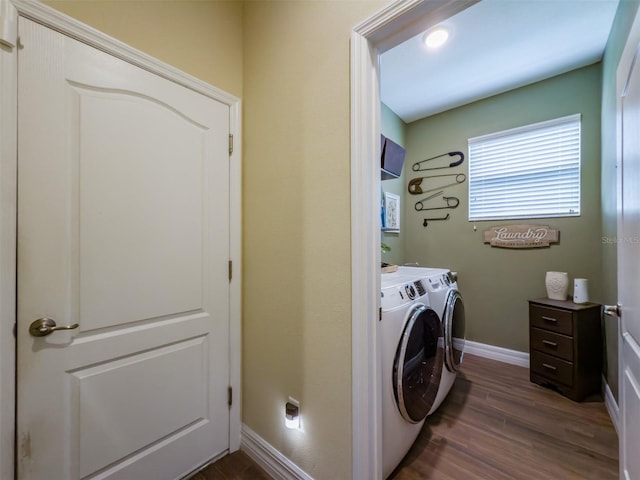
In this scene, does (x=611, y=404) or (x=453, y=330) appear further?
(x=453, y=330)

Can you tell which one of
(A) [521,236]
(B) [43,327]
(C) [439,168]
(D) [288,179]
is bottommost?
(B) [43,327]

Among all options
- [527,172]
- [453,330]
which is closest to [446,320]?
[453,330]

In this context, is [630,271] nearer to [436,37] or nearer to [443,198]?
[436,37]

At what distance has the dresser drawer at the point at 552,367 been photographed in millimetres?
2039

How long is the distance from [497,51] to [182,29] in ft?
7.37

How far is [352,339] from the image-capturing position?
1077 mm

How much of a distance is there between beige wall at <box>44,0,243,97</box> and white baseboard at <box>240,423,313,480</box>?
6.49ft

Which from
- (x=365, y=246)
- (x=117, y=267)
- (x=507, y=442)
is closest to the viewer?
(x=365, y=246)

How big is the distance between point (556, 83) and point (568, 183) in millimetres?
917

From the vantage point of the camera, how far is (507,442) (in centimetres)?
161

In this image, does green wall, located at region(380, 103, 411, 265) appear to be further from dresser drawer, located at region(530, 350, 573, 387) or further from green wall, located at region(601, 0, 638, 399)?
green wall, located at region(601, 0, 638, 399)

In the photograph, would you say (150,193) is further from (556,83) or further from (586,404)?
(556,83)

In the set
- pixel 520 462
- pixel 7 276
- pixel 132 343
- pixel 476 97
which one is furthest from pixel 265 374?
pixel 476 97

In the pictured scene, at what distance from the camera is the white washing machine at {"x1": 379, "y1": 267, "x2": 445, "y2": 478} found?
124 centimetres
